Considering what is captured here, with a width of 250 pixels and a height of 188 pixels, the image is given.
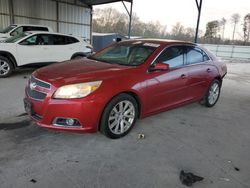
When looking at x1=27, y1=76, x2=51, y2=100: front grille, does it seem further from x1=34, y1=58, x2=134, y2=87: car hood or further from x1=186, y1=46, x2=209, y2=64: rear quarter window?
x1=186, y1=46, x2=209, y2=64: rear quarter window

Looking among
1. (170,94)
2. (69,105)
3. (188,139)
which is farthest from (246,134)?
(69,105)

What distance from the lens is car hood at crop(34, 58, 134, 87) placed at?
10.7 feet

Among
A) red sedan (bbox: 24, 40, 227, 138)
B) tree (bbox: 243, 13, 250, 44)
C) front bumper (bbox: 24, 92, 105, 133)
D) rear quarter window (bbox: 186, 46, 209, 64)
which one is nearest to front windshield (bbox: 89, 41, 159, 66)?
red sedan (bbox: 24, 40, 227, 138)

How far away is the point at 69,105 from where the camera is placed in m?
3.14

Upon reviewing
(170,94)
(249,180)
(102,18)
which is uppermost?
(102,18)

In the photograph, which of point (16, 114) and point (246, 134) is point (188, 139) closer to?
point (246, 134)

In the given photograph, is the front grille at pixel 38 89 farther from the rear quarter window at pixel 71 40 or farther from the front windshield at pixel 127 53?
the rear quarter window at pixel 71 40

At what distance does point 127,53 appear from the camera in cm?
437

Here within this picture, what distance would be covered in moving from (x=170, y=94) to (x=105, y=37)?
61.8 ft

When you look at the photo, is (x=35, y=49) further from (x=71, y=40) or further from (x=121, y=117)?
(x=121, y=117)

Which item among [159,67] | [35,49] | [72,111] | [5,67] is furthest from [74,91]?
[35,49]

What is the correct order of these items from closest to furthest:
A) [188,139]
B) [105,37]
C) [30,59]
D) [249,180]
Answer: [249,180]
[188,139]
[30,59]
[105,37]

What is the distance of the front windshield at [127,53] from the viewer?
4.04 metres

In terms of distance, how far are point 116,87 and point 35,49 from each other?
6013 millimetres
